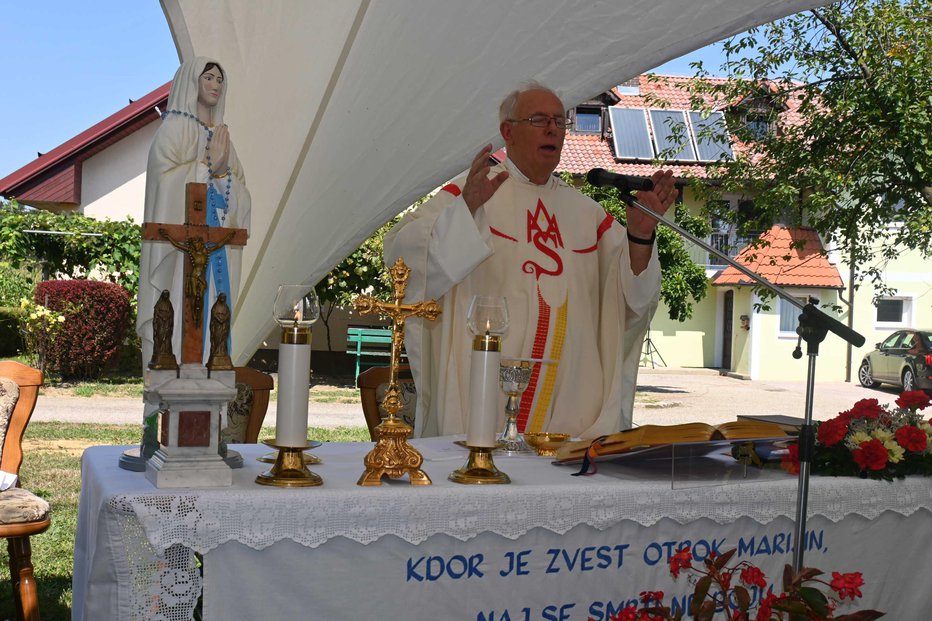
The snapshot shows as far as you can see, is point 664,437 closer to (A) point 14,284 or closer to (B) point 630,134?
(A) point 14,284

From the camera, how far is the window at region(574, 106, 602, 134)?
26.2 m

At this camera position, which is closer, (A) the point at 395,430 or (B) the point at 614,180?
(A) the point at 395,430

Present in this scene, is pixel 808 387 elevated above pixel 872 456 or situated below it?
above

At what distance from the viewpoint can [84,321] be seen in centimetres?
1335

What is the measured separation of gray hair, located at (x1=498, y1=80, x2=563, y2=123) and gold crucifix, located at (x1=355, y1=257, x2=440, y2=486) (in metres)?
1.36

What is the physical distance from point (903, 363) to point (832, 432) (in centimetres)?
1832

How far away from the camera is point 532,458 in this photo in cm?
300

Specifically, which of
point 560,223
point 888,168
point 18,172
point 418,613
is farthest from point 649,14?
point 18,172

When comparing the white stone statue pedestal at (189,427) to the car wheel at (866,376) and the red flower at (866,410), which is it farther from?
the car wheel at (866,376)

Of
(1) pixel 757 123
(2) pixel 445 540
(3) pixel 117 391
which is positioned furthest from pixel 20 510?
(3) pixel 117 391

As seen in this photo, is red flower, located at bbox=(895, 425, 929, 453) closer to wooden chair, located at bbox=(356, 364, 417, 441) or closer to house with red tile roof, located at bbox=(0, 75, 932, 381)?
wooden chair, located at bbox=(356, 364, 417, 441)

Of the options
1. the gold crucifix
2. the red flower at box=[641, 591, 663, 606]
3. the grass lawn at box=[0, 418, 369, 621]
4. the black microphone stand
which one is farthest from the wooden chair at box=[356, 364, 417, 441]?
the red flower at box=[641, 591, 663, 606]

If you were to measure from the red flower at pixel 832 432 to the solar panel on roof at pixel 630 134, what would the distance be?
2088cm

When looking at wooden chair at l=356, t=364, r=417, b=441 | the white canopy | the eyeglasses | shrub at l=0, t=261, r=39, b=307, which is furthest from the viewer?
shrub at l=0, t=261, r=39, b=307
